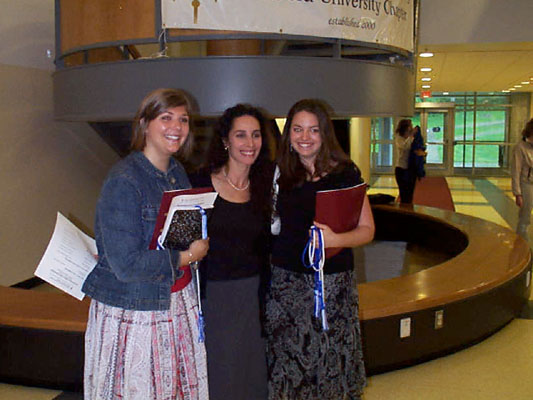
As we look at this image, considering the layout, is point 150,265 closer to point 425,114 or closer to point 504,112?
point 425,114

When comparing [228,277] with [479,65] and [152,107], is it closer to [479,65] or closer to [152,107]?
[152,107]

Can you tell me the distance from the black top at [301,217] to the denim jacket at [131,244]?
1.76 ft

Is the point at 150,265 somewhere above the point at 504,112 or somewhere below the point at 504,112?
below

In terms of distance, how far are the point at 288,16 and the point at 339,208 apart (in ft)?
7.94

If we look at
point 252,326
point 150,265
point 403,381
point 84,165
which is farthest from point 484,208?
point 150,265

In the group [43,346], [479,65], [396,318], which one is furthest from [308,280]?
[479,65]

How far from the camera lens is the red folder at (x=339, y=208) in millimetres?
2271

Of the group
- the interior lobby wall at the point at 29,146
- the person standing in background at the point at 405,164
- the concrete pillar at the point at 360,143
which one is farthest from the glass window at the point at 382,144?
the interior lobby wall at the point at 29,146

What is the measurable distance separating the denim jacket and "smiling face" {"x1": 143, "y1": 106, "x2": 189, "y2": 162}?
0.17 feet

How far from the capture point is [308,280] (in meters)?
2.44

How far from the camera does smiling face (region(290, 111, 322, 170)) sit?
7.81ft

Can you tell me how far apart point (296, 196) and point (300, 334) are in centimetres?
59

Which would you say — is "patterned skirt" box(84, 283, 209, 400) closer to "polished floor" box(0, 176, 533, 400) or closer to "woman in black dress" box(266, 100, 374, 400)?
"woman in black dress" box(266, 100, 374, 400)

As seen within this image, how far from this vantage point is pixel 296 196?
244 centimetres
